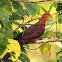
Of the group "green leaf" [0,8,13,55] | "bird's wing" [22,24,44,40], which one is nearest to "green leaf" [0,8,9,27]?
"green leaf" [0,8,13,55]

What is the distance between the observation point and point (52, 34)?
1.47m

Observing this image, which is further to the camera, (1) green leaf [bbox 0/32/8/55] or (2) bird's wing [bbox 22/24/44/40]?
(2) bird's wing [bbox 22/24/44/40]

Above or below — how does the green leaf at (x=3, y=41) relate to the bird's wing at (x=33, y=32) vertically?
above

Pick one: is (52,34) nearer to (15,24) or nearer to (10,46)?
(15,24)

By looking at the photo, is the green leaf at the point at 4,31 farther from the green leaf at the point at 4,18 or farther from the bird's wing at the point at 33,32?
the bird's wing at the point at 33,32

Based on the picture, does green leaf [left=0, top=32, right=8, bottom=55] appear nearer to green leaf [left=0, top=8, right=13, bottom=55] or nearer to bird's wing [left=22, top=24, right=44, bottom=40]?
green leaf [left=0, top=8, right=13, bottom=55]

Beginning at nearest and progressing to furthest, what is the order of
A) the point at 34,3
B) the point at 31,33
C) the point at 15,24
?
the point at 34,3 → the point at 15,24 → the point at 31,33

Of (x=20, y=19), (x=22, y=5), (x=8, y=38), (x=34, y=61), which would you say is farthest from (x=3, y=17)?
(x=34, y=61)

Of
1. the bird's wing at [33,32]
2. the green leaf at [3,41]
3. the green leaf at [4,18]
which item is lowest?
the bird's wing at [33,32]

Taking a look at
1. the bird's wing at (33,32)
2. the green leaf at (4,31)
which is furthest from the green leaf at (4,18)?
the bird's wing at (33,32)

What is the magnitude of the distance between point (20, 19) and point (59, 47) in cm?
44

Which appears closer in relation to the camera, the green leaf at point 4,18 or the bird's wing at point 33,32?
the green leaf at point 4,18

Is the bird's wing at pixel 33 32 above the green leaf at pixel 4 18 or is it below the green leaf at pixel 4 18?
below

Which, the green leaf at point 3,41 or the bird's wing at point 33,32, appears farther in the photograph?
the bird's wing at point 33,32
